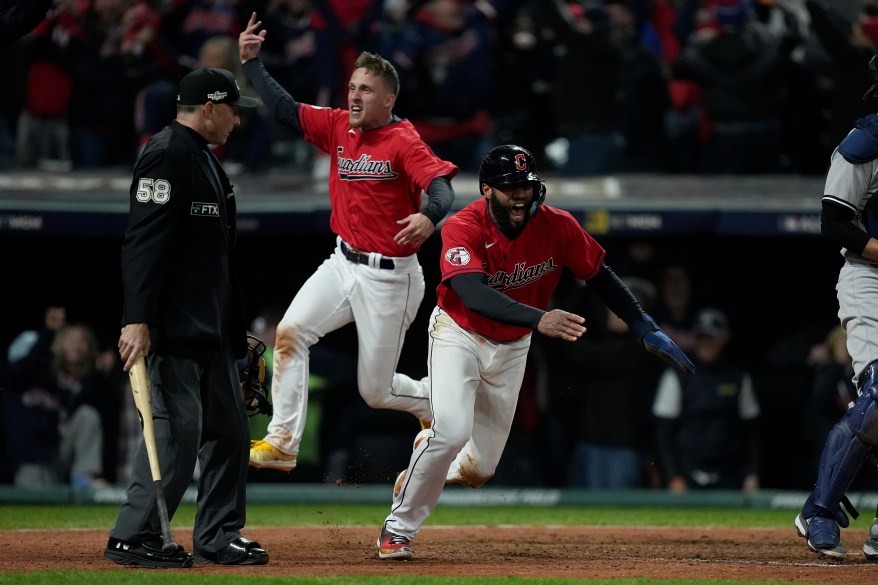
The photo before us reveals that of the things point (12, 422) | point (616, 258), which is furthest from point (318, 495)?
point (616, 258)

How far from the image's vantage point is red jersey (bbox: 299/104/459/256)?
20.0 ft

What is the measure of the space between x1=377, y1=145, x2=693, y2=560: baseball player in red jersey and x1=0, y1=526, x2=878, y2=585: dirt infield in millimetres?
364

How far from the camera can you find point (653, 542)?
659 centimetres

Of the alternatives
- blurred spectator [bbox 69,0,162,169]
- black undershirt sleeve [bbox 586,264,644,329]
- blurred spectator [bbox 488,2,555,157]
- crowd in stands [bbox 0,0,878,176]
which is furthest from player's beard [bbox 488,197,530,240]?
blurred spectator [bbox 69,0,162,169]

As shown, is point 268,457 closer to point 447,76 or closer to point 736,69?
point 447,76

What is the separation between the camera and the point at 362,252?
625 cm

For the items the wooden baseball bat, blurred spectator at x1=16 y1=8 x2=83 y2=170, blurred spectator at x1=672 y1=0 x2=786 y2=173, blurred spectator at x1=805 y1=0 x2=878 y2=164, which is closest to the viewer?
the wooden baseball bat

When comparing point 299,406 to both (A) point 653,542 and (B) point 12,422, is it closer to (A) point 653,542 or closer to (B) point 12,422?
(A) point 653,542

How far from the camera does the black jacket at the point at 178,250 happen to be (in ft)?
16.4

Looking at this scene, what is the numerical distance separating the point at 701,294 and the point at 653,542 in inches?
160

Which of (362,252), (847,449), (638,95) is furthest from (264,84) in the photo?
(638,95)

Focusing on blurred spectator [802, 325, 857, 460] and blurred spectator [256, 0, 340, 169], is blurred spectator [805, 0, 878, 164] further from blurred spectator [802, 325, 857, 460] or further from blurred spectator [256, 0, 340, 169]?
blurred spectator [256, 0, 340, 169]

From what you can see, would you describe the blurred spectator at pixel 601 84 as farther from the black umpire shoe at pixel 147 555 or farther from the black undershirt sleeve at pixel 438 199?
the black umpire shoe at pixel 147 555

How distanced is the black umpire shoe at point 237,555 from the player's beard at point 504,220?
1577mm
